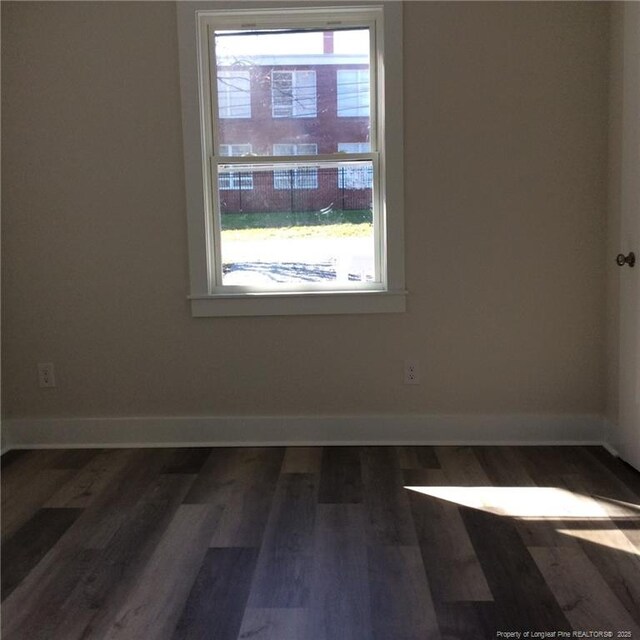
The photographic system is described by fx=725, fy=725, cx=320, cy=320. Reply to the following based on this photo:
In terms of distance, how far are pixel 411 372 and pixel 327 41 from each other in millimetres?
1732

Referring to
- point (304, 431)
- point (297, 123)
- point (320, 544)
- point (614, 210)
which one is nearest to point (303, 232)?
point (297, 123)

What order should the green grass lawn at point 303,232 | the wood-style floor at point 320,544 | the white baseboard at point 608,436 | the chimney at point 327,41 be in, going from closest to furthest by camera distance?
the wood-style floor at point 320,544 < the white baseboard at point 608,436 < the chimney at point 327,41 < the green grass lawn at point 303,232

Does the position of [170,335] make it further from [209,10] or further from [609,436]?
[609,436]

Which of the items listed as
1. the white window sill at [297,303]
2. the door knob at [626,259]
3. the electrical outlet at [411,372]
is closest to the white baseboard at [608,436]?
the door knob at [626,259]

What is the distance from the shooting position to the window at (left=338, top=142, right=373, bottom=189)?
3701 mm

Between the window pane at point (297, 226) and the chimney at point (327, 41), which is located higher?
the chimney at point (327, 41)

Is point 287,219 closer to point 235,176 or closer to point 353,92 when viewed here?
point 235,176

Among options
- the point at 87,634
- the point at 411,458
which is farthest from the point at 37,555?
the point at 411,458

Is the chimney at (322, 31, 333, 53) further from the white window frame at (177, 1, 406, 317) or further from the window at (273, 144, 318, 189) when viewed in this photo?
the window at (273, 144, 318, 189)

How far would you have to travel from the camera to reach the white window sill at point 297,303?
3697 mm

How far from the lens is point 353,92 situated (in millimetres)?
3678

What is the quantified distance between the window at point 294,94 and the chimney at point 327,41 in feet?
0.43

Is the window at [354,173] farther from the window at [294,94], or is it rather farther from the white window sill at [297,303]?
the white window sill at [297,303]

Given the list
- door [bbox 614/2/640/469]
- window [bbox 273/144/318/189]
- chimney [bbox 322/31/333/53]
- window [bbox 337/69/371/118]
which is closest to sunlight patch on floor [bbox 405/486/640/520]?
door [bbox 614/2/640/469]
